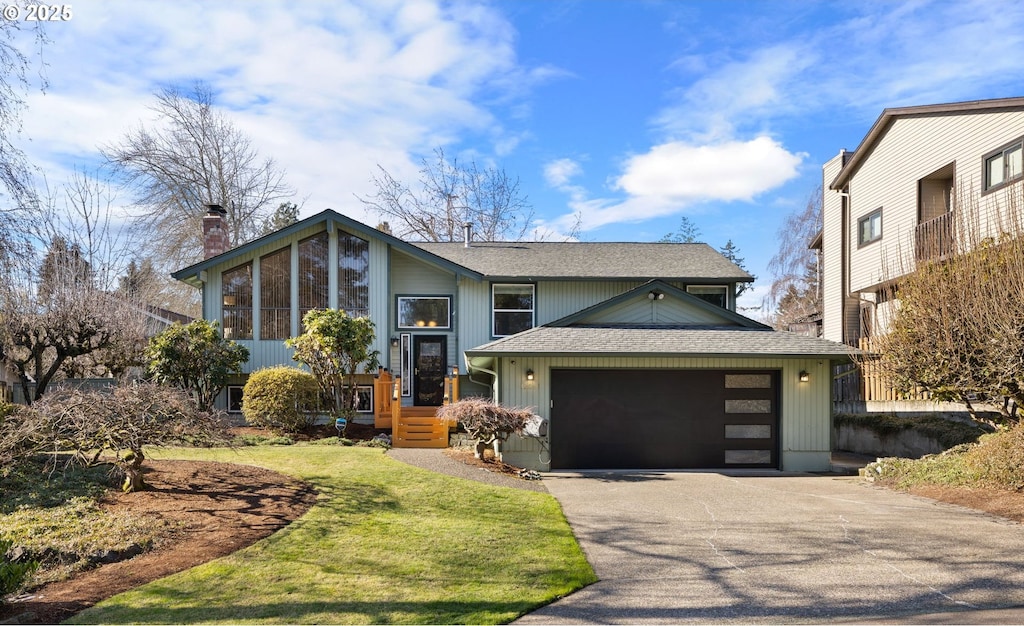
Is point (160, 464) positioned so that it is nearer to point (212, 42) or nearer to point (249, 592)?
point (249, 592)

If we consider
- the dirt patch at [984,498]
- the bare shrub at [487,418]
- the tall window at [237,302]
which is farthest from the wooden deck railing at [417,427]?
the dirt patch at [984,498]

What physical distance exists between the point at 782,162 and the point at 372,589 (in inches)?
1559

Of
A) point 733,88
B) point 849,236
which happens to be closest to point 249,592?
point 733,88

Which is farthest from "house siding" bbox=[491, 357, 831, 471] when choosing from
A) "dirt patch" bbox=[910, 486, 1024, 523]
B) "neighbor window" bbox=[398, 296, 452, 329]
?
"neighbor window" bbox=[398, 296, 452, 329]

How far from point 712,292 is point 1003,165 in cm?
725

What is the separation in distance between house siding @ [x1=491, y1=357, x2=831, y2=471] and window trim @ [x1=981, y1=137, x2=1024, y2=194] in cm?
597

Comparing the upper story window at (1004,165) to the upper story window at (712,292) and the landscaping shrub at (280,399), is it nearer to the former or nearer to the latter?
the upper story window at (712,292)

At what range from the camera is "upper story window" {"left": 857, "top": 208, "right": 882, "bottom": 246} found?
19359mm

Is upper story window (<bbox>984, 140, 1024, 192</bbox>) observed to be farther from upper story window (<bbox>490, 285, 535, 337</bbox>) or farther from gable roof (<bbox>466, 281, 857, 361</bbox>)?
upper story window (<bbox>490, 285, 535, 337</bbox>)

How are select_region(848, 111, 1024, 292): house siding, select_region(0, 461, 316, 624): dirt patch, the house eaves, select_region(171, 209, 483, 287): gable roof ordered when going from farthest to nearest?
select_region(171, 209, 483, 287): gable roof, select_region(848, 111, 1024, 292): house siding, the house eaves, select_region(0, 461, 316, 624): dirt patch

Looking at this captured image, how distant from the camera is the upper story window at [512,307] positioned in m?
18.3

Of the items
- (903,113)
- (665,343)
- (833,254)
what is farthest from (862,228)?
(665,343)

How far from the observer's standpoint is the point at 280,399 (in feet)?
47.4

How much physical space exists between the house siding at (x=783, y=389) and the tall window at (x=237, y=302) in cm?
831
